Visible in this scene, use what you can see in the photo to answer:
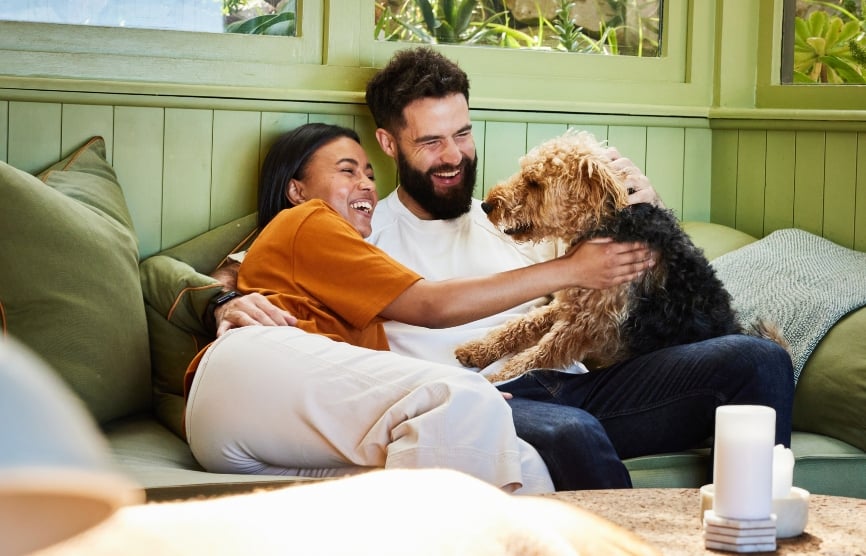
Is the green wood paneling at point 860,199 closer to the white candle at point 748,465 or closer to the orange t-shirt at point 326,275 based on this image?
the orange t-shirt at point 326,275

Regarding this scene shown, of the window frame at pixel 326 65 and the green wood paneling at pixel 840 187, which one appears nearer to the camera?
the window frame at pixel 326 65

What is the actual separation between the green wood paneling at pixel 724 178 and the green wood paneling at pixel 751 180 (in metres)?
0.02

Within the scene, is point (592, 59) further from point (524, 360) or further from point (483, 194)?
point (524, 360)

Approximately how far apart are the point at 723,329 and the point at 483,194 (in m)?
1.02

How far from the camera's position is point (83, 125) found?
116 inches

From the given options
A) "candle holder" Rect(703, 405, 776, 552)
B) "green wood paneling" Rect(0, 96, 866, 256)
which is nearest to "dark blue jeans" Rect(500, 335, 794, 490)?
"candle holder" Rect(703, 405, 776, 552)

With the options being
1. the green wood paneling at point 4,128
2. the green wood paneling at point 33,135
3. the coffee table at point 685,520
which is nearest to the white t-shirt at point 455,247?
the green wood paneling at point 33,135

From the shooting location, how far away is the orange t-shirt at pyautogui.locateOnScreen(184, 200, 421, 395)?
2.36 meters

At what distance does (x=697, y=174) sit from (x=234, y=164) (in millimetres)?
1580

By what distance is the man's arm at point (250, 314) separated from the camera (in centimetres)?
225

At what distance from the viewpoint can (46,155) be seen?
2.91 metres

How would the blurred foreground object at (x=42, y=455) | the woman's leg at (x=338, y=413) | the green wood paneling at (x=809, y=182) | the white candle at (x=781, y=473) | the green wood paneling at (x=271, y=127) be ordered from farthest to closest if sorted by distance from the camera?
the green wood paneling at (x=809, y=182), the green wood paneling at (x=271, y=127), the woman's leg at (x=338, y=413), the white candle at (x=781, y=473), the blurred foreground object at (x=42, y=455)

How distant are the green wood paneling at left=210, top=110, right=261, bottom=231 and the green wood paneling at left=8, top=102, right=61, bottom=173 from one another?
443 millimetres

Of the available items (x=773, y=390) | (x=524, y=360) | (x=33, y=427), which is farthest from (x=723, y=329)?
(x=33, y=427)
